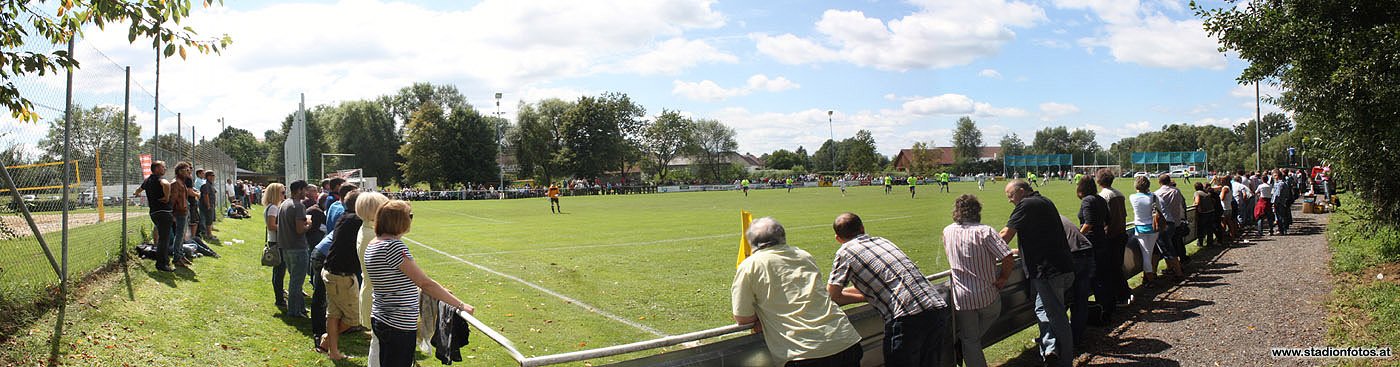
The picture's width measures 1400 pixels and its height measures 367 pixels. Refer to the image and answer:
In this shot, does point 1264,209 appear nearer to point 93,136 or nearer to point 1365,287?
point 1365,287

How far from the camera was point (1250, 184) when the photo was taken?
1889cm

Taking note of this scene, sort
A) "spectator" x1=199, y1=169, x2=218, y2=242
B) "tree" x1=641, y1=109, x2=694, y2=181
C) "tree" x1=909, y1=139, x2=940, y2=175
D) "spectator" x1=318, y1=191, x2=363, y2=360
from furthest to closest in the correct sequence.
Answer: "tree" x1=641, y1=109, x2=694, y2=181
"tree" x1=909, y1=139, x2=940, y2=175
"spectator" x1=199, y1=169, x2=218, y2=242
"spectator" x1=318, y1=191, x2=363, y2=360

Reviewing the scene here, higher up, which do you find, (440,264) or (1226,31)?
(1226,31)

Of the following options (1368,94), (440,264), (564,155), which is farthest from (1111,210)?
(564,155)

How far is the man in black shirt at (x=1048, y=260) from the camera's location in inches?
229

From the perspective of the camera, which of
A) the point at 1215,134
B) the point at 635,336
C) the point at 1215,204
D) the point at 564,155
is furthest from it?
the point at 1215,134

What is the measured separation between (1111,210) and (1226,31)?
4226 millimetres

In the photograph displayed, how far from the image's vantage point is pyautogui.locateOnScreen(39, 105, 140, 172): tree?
303 inches

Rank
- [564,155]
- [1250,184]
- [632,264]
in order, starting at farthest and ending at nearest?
[564,155] < [1250,184] < [632,264]

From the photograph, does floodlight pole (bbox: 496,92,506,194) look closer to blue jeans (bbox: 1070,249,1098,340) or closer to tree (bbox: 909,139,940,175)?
tree (bbox: 909,139,940,175)

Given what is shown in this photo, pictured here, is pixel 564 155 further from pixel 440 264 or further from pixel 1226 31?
pixel 1226 31

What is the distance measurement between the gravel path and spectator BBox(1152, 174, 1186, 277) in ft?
1.04

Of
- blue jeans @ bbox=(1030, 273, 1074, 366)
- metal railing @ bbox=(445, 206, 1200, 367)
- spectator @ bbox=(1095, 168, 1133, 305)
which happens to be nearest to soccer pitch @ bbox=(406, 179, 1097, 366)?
metal railing @ bbox=(445, 206, 1200, 367)

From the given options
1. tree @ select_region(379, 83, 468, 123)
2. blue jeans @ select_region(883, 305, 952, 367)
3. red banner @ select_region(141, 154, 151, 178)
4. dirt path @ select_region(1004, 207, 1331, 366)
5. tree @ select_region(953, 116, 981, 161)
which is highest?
tree @ select_region(379, 83, 468, 123)
